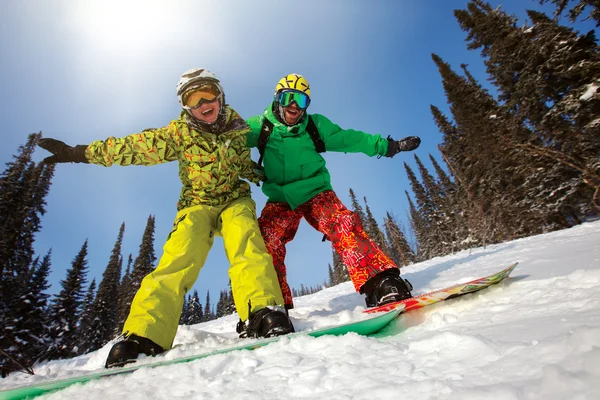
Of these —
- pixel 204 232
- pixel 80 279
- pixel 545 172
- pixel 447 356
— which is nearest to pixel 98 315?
pixel 80 279

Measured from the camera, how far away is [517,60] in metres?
15.7

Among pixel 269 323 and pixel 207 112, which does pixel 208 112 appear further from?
pixel 269 323

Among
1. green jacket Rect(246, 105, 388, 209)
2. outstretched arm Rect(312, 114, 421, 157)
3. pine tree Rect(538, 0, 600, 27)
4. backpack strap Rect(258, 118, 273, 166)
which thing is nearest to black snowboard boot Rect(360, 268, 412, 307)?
green jacket Rect(246, 105, 388, 209)

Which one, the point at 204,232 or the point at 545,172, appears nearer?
the point at 204,232

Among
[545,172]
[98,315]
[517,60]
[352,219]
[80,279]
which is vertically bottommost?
[352,219]

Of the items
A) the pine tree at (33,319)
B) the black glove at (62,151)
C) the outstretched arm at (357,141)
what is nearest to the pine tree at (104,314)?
the pine tree at (33,319)

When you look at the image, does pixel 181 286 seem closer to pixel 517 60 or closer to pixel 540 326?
pixel 540 326

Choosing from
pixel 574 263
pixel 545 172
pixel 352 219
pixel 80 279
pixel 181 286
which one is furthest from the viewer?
pixel 80 279

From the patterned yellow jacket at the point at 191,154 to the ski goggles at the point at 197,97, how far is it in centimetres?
14

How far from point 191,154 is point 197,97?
0.66 m

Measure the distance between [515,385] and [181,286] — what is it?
87.7 inches

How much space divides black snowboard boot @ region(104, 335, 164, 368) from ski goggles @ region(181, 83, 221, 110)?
230 cm

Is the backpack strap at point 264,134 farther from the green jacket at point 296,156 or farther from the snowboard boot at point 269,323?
the snowboard boot at point 269,323

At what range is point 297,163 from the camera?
3.53 meters
